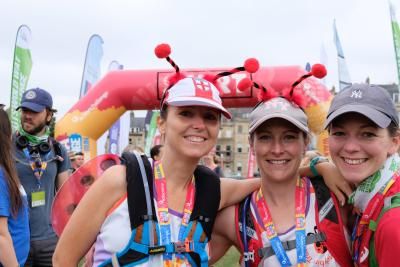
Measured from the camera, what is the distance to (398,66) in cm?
1134

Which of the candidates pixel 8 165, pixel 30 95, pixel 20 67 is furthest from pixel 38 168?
pixel 20 67

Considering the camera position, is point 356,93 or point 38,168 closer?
point 356,93

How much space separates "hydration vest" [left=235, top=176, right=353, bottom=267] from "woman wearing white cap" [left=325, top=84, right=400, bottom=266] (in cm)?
17

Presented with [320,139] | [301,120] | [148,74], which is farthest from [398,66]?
[301,120]

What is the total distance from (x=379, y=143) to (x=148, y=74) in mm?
5850

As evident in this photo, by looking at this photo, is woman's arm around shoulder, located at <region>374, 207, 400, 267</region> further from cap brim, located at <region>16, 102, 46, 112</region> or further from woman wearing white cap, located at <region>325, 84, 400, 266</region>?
cap brim, located at <region>16, 102, 46, 112</region>

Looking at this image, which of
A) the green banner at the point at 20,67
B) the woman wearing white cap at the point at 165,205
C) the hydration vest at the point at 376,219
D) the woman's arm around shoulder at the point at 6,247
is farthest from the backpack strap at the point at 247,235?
the green banner at the point at 20,67

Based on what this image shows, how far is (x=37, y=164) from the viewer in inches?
154

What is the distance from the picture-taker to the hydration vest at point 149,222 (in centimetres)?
201

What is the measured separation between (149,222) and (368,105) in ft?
3.51

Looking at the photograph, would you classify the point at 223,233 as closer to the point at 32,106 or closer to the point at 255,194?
the point at 255,194

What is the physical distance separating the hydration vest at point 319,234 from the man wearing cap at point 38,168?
221 cm

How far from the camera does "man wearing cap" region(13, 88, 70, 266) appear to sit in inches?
153

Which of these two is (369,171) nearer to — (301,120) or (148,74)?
(301,120)
